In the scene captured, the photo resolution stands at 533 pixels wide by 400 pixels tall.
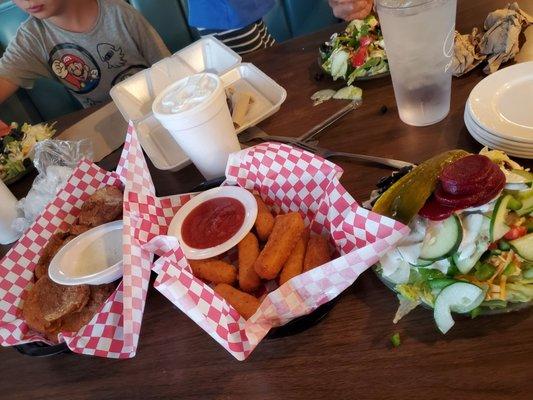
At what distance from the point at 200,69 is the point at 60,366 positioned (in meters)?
1.39

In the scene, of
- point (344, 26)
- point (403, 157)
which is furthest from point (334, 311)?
point (344, 26)

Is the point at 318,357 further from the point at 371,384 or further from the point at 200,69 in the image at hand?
the point at 200,69

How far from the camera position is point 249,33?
252cm

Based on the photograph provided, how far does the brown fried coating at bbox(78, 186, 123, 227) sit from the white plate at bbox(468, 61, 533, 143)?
3.26ft

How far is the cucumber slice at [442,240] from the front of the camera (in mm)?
790

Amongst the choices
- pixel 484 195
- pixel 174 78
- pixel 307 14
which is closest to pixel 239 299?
pixel 484 195

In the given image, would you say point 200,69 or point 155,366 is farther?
point 200,69

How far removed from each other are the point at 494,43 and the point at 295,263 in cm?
96

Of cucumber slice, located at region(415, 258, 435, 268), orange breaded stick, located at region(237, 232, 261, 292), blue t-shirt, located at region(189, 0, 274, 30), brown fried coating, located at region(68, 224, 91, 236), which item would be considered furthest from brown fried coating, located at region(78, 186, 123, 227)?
blue t-shirt, located at region(189, 0, 274, 30)

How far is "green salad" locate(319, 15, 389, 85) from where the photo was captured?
1.55m

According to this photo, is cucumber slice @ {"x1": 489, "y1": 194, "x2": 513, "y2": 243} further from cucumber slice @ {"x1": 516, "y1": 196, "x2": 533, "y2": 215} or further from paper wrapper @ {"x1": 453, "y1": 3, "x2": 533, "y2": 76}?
paper wrapper @ {"x1": 453, "y1": 3, "x2": 533, "y2": 76}

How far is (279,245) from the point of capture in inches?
39.4

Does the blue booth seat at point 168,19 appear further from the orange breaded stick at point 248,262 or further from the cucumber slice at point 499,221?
the cucumber slice at point 499,221

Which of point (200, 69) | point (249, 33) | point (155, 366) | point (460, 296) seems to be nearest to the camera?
point (460, 296)
